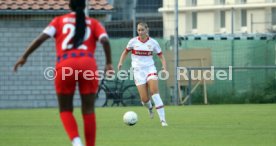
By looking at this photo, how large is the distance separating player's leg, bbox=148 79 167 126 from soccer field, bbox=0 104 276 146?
0.76 feet

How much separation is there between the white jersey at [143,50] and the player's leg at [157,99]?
764 millimetres

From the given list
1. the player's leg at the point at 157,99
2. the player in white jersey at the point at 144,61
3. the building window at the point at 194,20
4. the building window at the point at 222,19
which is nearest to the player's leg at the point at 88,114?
the player's leg at the point at 157,99

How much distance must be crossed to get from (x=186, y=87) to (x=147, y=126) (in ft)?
44.1

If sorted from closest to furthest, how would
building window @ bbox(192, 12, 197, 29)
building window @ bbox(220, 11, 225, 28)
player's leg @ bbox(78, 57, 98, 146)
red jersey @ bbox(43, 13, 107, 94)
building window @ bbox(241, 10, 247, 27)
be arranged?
red jersey @ bbox(43, 13, 107, 94) < player's leg @ bbox(78, 57, 98, 146) < building window @ bbox(241, 10, 247, 27) < building window @ bbox(220, 11, 225, 28) < building window @ bbox(192, 12, 197, 29)

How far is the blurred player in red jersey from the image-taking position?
40.1 ft

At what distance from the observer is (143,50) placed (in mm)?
22453

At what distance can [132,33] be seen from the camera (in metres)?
33.3

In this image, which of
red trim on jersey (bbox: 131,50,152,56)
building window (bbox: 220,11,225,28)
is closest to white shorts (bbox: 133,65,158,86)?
red trim on jersey (bbox: 131,50,152,56)

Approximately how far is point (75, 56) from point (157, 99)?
8744 millimetres

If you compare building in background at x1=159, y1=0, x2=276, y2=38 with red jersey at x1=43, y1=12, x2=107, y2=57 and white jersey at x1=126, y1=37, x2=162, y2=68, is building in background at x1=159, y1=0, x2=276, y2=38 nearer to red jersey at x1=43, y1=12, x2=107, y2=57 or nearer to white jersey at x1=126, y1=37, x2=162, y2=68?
white jersey at x1=126, y1=37, x2=162, y2=68

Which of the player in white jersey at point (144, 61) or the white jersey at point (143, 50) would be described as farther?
the white jersey at point (143, 50)

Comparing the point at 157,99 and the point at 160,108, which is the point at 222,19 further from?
the point at 160,108

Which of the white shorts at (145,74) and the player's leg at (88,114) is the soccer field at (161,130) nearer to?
the white shorts at (145,74)

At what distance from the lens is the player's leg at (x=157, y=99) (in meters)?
20.2
